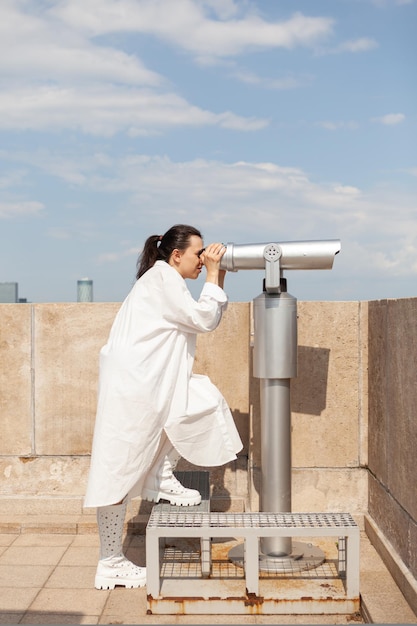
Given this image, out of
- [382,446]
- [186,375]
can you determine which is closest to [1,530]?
[186,375]

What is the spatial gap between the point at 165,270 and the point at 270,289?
21.1 inches

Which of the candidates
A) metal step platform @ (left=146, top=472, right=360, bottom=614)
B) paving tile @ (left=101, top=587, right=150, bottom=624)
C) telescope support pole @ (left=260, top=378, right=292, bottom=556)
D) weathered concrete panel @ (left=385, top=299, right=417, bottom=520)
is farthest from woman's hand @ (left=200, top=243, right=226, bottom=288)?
paving tile @ (left=101, top=587, right=150, bottom=624)

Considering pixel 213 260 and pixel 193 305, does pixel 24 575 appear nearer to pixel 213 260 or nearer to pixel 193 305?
pixel 193 305

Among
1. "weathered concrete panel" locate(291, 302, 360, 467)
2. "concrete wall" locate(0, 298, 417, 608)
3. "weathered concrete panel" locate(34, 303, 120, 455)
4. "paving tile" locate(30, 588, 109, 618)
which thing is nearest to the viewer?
"paving tile" locate(30, 588, 109, 618)

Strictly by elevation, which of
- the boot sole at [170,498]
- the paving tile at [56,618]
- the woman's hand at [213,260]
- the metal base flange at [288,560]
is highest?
the woman's hand at [213,260]

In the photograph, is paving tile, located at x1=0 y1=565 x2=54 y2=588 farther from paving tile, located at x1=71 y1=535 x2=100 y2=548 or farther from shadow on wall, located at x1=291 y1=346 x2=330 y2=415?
shadow on wall, located at x1=291 y1=346 x2=330 y2=415

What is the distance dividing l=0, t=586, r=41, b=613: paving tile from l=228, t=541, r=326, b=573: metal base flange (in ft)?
3.35

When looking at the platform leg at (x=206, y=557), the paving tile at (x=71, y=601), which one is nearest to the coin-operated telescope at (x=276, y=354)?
the platform leg at (x=206, y=557)

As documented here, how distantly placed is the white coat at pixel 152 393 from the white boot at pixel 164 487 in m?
0.07

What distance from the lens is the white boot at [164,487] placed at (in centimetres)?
409

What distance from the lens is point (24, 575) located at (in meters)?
4.27

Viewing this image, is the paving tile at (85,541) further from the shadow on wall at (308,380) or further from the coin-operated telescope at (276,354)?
the shadow on wall at (308,380)

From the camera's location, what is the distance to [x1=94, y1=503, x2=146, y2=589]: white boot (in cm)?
400

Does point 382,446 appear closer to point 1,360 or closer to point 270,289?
point 270,289
